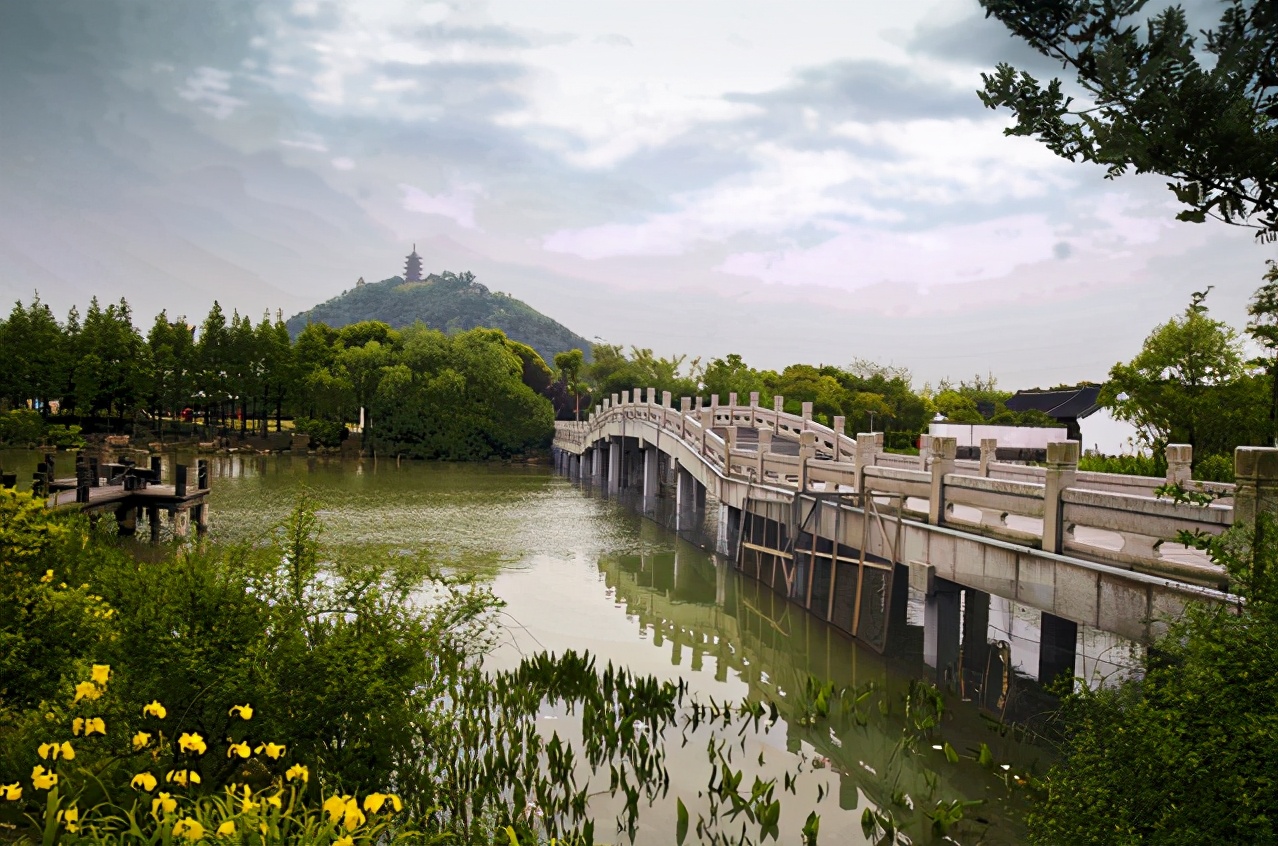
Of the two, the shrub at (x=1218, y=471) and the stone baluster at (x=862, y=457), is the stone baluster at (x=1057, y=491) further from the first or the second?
the shrub at (x=1218, y=471)

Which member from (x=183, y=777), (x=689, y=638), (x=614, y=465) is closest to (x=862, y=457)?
(x=689, y=638)

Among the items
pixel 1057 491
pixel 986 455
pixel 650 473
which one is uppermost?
pixel 986 455

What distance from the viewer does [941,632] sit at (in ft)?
37.0

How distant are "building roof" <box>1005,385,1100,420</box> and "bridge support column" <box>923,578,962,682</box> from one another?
4401 centimetres

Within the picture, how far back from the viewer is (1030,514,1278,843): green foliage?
4316 mm

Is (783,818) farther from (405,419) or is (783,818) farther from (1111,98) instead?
(405,419)

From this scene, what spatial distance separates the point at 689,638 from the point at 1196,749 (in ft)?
34.6

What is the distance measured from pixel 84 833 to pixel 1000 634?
45.8ft

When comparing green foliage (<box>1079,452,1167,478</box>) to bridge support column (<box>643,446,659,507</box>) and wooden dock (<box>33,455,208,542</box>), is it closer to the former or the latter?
bridge support column (<box>643,446,659,507</box>)

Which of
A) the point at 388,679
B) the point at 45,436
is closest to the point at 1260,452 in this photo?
the point at 388,679

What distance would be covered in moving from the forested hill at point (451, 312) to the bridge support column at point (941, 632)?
154222 millimetres

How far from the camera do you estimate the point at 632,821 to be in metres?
7.30

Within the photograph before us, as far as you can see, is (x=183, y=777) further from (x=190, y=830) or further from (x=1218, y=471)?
(x=1218, y=471)

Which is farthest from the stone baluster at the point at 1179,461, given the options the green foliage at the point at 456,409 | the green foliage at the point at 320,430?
the green foliage at the point at 320,430
